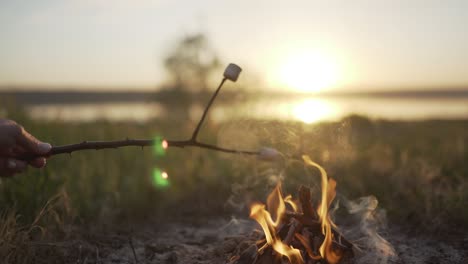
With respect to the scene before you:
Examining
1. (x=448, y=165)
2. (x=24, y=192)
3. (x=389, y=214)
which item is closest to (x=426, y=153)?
(x=448, y=165)

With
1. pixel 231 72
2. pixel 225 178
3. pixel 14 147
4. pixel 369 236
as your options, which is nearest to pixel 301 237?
pixel 369 236

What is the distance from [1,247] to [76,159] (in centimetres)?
240

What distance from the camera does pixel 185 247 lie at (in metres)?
3.52

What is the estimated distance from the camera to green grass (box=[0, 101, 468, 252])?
3.80m

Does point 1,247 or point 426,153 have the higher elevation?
point 426,153

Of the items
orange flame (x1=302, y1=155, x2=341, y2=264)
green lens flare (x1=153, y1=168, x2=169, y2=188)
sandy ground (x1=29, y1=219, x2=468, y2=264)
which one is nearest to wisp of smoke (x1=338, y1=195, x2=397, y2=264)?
sandy ground (x1=29, y1=219, x2=468, y2=264)

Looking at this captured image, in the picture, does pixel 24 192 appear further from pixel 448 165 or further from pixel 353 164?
pixel 448 165

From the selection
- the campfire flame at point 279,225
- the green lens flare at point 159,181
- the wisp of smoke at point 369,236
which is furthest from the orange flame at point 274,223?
the green lens flare at point 159,181

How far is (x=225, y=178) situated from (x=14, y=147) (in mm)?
2848

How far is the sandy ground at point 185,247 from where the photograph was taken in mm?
3254

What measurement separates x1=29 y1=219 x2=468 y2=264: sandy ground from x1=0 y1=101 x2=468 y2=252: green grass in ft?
0.68

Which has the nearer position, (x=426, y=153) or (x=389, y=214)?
(x=389, y=214)

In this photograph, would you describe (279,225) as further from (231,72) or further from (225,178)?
(225,178)

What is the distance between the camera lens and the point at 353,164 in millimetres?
5441
